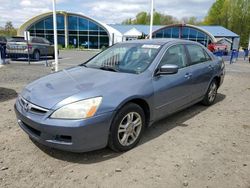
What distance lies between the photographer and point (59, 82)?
11.5 ft

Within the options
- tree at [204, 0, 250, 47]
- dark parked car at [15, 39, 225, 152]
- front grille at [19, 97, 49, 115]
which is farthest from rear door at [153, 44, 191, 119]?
tree at [204, 0, 250, 47]

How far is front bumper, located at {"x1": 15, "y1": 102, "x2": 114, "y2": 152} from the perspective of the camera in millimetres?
2842

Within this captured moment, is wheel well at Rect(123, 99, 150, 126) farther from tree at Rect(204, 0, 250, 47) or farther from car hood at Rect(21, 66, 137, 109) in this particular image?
tree at Rect(204, 0, 250, 47)

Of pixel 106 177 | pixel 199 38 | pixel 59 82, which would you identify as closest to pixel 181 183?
pixel 106 177

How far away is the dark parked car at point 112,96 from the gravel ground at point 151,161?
0.29 meters

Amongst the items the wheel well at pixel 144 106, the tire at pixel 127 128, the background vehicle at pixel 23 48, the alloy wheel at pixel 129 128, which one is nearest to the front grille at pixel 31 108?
the tire at pixel 127 128

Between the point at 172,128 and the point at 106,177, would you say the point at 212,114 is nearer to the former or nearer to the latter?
the point at 172,128

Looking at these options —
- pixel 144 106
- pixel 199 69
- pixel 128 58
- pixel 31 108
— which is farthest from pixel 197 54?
pixel 31 108

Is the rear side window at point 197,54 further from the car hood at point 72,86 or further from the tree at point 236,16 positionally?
the tree at point 236,16

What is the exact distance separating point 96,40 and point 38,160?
37567 mm

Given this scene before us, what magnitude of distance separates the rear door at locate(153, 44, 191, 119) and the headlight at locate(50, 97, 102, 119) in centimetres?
123

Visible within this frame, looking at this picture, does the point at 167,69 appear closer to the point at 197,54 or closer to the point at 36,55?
the point at 197,54

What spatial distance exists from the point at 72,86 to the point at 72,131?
28.3 inches

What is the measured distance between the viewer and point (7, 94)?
6.33 m
